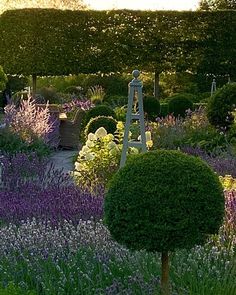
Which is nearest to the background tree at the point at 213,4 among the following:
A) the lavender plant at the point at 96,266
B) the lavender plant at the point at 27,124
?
the lavender plant at the point at 27,124

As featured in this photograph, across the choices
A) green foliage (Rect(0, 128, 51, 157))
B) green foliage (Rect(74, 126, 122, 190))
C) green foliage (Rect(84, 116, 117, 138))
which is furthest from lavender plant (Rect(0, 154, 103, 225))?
green foliage (Rect(84, 116, 117, 138))

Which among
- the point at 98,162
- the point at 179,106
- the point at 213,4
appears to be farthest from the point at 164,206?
the point at 213,4

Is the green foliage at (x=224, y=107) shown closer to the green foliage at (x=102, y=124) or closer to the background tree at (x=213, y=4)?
the green foliage at (x=102, y=124)

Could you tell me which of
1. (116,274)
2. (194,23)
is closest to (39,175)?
(116,274)

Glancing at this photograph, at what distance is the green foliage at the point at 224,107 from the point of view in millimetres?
13477

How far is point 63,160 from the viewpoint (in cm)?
1286

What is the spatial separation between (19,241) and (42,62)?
17.4 meters

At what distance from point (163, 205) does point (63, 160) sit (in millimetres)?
9066

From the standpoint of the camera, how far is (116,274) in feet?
14.9

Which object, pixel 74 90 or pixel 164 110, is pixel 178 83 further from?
pixel 164 110

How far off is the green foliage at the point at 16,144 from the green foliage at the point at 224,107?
318 centimetres

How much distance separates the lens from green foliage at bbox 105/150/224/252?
3869mm

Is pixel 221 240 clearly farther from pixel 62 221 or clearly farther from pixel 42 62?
pixel 42 62

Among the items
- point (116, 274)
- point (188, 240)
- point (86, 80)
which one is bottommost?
point (86, 80)
